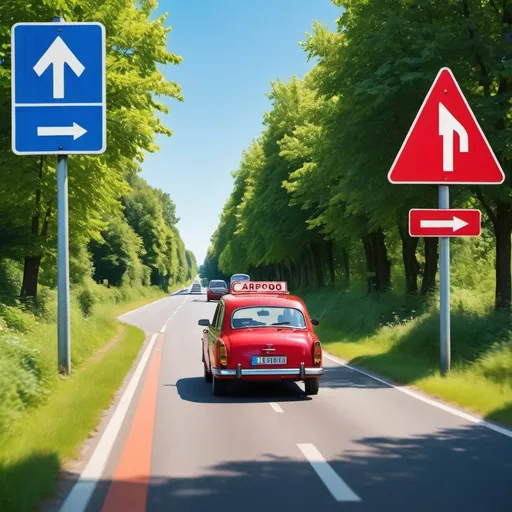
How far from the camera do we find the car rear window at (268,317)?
12.6 meters

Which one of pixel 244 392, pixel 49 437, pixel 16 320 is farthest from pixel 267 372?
pixel 16 320

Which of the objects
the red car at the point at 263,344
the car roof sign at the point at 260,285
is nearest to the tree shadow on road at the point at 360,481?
the red car at the point at 263,344

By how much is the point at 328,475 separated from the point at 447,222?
6.33 m

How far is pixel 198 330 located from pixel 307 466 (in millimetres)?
23900

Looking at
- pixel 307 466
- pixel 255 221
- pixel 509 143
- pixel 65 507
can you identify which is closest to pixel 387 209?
pixel 509 143

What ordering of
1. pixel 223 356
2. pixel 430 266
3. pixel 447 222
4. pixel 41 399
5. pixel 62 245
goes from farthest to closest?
1. pixel 430 266
2. pixel 447 222
3. pixel 223 356
4. pixel 62 245
5. pixel 41 399

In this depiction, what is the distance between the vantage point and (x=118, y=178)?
72.1 feet

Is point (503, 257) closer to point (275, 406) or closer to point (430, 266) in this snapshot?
point (430, 266)

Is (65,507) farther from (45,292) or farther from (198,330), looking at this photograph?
(198,330)

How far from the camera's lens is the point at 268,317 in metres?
12.8

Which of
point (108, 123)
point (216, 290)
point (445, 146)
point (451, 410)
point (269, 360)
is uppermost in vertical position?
point (108, 123)

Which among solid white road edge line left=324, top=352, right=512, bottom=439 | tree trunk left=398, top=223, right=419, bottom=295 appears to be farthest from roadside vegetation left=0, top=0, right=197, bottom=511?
tree trunk left=398, top=223, right=419, bottom=295

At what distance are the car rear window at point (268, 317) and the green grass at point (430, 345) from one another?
246 cm

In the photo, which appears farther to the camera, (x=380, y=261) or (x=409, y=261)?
(x=380, y=261)
